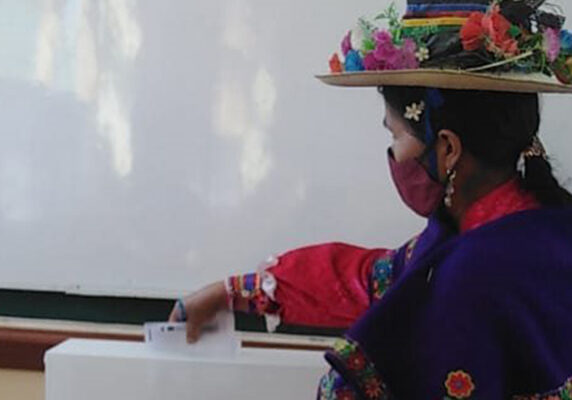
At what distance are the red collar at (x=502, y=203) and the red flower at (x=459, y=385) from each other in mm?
170

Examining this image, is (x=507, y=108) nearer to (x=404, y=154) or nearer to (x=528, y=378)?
(x=404, y=154)

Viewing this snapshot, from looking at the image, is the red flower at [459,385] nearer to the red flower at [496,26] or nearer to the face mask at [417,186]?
the face mask at [417,186]

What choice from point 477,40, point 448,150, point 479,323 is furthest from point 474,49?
point 479,323

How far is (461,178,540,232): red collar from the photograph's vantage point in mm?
925

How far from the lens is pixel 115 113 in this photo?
1.34m

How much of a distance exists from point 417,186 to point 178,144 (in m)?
0.49

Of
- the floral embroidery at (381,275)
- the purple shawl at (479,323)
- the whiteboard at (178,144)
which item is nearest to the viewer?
the purple shawl at (479,323)

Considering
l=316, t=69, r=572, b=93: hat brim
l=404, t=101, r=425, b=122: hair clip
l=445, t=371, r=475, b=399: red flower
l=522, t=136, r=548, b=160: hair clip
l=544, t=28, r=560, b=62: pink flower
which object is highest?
l=544, t=28, r=560, b=62: pink flower

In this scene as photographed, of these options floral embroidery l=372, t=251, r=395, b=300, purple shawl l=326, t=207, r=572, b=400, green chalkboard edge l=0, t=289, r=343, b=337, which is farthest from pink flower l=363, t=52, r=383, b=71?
green chalkboard edge l=0, t=289, r=343, b=337

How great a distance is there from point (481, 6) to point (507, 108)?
11 cm

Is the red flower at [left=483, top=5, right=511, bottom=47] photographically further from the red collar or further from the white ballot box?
the white ballot box

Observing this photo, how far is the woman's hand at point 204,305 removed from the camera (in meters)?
1.16

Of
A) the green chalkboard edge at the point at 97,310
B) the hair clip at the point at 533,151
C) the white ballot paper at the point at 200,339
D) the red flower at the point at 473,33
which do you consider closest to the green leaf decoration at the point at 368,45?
the red flower at the point at 473,33

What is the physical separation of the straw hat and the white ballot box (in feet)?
1.59
